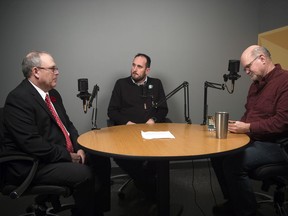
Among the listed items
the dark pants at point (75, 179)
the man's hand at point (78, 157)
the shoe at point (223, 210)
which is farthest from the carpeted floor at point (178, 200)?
the man's hand at point (78, 157)

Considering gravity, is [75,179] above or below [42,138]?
below

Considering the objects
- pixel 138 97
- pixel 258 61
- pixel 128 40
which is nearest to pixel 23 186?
pixel 138 97

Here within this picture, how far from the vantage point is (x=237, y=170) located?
2.00 metres

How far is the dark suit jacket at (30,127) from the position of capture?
1.73 m

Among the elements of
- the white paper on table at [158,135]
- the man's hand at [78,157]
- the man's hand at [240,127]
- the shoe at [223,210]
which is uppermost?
the man's hand at [240,127]

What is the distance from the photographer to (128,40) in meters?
3.38

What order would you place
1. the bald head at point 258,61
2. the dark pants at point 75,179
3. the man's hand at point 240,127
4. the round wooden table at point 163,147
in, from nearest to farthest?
the round wooden table at point 163,147 → the dark pants at point 75,179 → the man's hand at point 240,127 → the bald head at point 258,61

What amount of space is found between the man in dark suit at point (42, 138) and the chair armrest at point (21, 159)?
0.18ft

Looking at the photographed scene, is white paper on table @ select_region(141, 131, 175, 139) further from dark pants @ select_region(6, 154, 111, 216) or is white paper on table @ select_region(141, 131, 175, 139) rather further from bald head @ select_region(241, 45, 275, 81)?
bald head @ select_region(241, 45, 275, 81)

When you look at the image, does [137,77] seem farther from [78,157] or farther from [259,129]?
[259,129]

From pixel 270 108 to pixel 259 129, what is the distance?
26 centimetres

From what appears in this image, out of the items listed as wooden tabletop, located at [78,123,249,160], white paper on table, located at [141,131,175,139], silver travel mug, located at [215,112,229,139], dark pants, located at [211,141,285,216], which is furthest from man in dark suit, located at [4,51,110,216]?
dark pants, located at [211,141,285,216]

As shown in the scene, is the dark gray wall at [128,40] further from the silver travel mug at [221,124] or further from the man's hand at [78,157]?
the silver travel mug at [221,124]

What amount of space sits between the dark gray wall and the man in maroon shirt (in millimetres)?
1338
